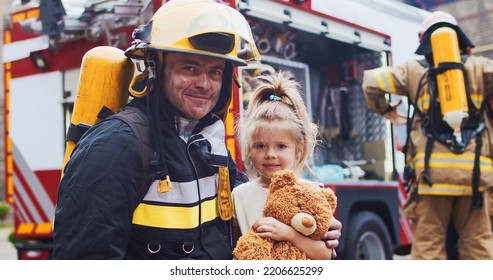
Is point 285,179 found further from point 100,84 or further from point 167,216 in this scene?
point 100,84

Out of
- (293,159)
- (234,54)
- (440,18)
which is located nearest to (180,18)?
(234,54)

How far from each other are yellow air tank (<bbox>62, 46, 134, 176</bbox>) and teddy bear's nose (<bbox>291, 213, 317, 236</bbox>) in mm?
491

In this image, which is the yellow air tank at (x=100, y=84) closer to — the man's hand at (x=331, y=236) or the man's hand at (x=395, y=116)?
the man's hand at (x=331, y=236)

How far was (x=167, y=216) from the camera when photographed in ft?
4.56

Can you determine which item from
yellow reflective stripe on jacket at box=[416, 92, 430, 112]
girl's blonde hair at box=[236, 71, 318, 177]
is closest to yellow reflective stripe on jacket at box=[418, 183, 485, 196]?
yellow reflective stripe on jacket at box=[416, 92, 430, 112]

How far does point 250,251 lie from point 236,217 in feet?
0.57

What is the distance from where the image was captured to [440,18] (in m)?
2.84

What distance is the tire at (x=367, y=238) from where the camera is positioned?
360 centimetres

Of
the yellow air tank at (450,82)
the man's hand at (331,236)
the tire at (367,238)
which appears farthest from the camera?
the tire at (367,238)

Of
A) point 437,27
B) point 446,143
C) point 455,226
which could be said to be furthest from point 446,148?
point 437,27

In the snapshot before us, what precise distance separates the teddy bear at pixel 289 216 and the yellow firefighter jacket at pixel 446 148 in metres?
1.48

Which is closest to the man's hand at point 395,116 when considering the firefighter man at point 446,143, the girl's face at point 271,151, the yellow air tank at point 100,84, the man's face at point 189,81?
the firefighter man at point 446,143

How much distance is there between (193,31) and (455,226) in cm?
202

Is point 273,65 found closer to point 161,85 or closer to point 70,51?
point 70,51
